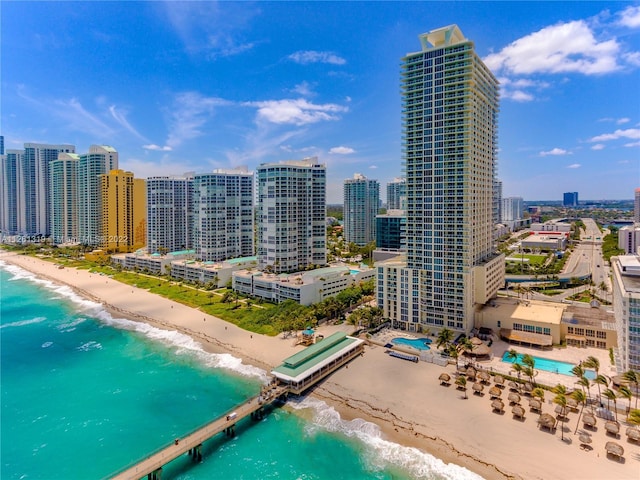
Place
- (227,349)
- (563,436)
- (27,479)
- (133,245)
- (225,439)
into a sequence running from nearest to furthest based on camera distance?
(27,479) < (563,436) < (225,439) < (227,349) < (133,245)

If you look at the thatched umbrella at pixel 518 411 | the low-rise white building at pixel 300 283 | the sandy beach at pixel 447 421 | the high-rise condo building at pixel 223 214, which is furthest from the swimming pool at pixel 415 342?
the high-rise condo building at pixel 223 214

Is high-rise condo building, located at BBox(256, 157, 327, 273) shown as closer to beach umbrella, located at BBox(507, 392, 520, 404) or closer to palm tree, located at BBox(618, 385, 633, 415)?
beach umbrella, located at BBox(507, 392, 520, 404)

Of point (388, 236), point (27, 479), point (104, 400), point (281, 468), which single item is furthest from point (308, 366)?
point (388, 236)

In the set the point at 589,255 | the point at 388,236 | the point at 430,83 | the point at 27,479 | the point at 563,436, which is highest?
the point at 430,83

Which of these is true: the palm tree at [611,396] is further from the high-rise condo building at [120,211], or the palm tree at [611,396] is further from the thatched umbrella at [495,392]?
the high-rise condo building at [120,211]

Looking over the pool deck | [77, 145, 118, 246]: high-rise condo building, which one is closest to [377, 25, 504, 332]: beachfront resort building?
the pool deck

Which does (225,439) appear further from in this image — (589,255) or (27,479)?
(589,255)
